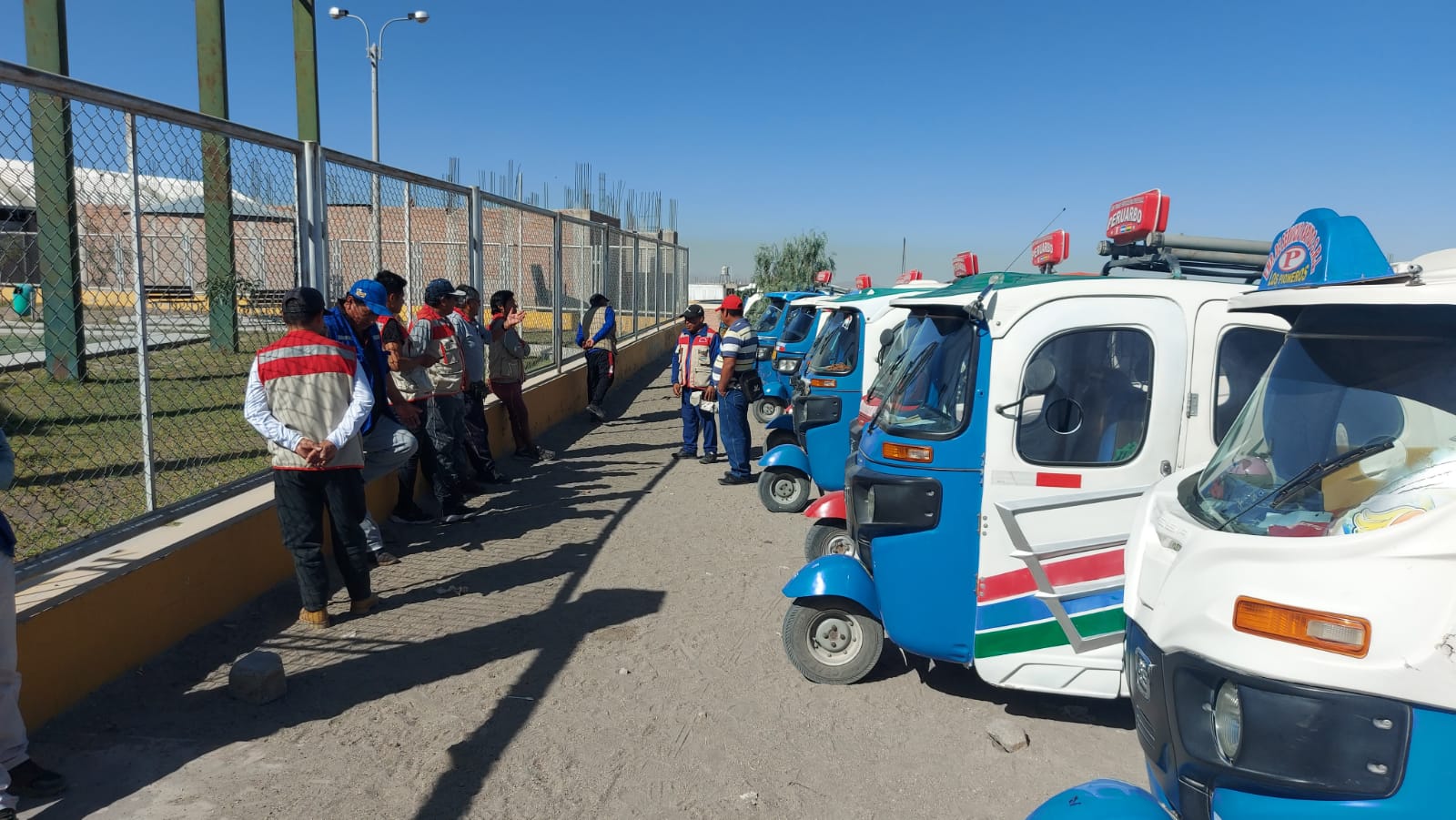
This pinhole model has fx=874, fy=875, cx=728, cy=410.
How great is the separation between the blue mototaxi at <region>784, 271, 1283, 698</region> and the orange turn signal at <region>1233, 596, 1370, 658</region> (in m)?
1.82

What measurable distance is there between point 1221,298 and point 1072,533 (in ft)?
4.06

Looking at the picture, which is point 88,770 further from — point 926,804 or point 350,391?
point 926,804

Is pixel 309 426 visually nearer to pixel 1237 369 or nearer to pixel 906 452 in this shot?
pixel 906 452

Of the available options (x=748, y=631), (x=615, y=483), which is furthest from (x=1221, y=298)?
(x=615, y=483)

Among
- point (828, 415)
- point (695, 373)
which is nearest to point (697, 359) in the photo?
point (695, 373)

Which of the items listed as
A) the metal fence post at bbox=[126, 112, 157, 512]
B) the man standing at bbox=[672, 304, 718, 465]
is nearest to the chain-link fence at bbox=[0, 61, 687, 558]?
the metal fence post at bbox=[126, 112, 157, 512]

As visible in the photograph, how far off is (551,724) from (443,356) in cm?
391

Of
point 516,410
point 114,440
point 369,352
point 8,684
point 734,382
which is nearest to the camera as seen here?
point 8,684

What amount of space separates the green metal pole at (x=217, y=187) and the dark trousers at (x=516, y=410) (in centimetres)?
262

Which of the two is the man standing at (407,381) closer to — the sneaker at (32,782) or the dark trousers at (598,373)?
the sneaker at (32,782)

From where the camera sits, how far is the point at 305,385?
466 cm

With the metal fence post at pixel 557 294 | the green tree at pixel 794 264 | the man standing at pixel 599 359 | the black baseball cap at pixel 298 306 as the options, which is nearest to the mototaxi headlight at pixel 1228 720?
the black baseball cap at pixel 298 306

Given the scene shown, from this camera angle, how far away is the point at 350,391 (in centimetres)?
479

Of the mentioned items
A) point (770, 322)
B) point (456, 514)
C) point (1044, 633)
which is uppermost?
point (770, 322)
